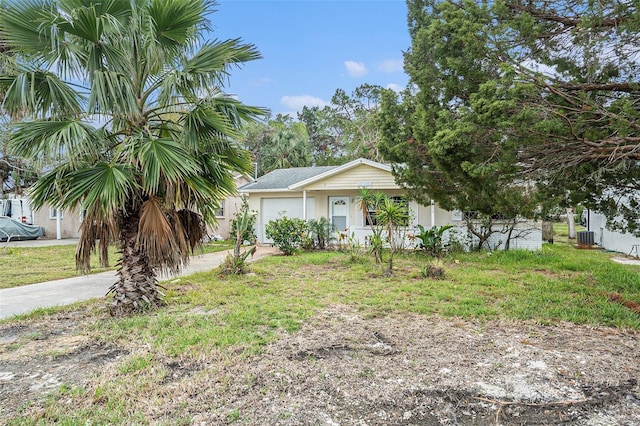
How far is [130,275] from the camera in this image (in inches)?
234

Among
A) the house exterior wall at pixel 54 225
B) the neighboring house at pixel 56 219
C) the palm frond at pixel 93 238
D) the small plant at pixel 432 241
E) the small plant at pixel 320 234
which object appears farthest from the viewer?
the house exterior wall at pixel 54 225

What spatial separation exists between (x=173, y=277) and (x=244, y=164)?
4.43 meters

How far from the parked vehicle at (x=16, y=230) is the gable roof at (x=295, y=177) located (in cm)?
1274

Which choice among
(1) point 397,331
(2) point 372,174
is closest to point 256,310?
(1) point 397,331

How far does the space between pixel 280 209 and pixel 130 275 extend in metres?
11.3

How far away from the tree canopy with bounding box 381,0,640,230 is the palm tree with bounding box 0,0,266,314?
11.0 ft

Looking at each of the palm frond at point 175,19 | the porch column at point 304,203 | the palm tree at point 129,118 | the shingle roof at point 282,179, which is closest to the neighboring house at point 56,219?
the shingle roof at point 282,179

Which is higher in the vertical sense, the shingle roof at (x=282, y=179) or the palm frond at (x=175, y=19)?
the palm frond at (x=175, y=19)

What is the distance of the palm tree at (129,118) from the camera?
16.3 ft

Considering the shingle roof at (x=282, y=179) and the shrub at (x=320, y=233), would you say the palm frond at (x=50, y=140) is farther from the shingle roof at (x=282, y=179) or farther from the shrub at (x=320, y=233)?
the shingle roof at (x=282, y=179)

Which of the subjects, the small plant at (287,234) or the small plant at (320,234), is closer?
the small plant at (287,234)

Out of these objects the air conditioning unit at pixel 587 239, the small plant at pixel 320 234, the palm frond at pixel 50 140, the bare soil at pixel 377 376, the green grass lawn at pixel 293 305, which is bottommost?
the bare soil at pixel 377 376

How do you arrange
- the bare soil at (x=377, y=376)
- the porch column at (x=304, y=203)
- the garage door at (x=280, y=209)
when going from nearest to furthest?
the bare soil at (x=377, y=376)
the porch column at (x=304, y=203)
the garage door at (x=280, y=209)

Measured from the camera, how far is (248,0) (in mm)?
11297
